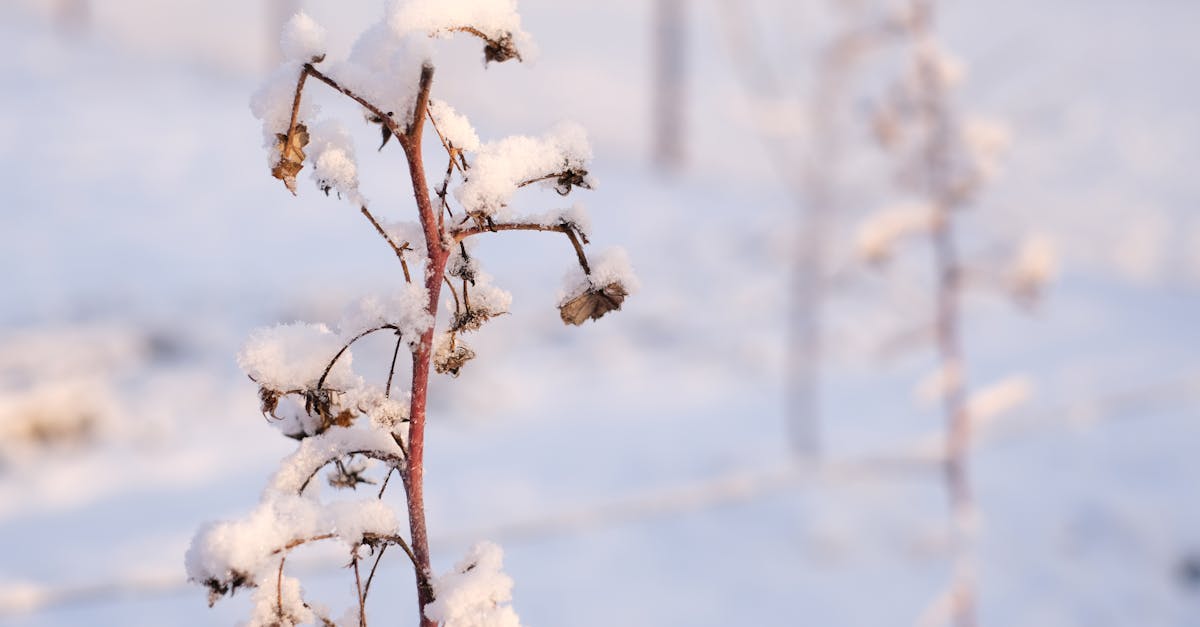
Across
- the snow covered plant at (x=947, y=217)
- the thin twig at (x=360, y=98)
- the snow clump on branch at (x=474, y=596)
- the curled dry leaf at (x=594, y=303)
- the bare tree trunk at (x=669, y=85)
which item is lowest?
the snow clump on branch at (x=474, y=596)

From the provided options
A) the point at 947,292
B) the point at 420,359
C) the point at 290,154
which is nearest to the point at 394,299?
the point at 420,359

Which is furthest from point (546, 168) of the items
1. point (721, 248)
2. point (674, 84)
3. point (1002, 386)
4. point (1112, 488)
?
point (674, 84)

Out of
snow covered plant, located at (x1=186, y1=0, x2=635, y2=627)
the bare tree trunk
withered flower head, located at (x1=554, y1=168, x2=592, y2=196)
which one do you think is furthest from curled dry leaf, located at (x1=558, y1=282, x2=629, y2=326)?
the bare tree trunk

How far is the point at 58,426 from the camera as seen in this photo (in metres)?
6.21

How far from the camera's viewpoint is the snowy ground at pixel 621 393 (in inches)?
199

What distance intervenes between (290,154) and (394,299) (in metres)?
0.17

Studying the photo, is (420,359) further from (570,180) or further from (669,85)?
(669,85)

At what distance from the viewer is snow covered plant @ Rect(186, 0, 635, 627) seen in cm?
85

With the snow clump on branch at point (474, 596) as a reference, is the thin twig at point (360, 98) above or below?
above

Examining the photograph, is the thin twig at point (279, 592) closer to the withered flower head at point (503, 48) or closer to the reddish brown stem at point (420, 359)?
the reddish brown stem at point (420, 359)

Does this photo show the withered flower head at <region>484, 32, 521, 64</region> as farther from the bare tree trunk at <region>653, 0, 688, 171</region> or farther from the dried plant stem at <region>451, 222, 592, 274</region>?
the bare tree trunk at <region>653, 0, 688, 171</region>

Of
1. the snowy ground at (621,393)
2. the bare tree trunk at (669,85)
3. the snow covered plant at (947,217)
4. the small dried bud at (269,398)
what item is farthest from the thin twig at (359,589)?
the bare tree trunk at (669,85)

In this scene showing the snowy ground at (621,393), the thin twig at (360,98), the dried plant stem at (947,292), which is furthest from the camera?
the snowy ground at (621,393)

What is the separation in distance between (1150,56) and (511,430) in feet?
72.9
